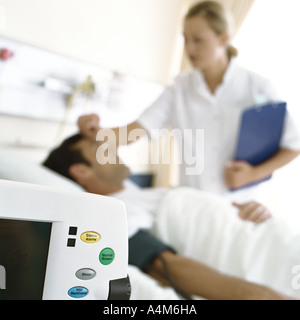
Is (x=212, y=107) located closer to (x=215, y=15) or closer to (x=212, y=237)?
(x=215, y=15)

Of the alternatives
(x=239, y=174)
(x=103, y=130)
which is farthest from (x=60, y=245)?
(x=239, y=174)

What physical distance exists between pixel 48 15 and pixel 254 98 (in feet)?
1.02

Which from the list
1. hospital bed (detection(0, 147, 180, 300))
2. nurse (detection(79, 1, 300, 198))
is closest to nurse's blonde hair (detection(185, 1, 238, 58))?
nurse (detection(79, 1, 300, 198))

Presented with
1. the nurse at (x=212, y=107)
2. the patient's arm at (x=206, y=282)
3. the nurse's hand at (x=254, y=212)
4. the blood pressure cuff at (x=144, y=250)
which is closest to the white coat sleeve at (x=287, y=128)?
the nurse at (x=212, y=107)

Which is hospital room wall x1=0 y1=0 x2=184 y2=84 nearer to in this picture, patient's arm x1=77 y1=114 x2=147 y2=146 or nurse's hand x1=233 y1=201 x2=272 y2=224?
patient's arm x1=77 y1=114 x2=147 y2=146

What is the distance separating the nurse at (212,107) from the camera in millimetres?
405

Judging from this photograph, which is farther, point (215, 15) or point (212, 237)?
point (212, 237)

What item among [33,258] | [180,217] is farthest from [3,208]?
[180,217]

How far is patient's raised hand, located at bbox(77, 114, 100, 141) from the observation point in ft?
1.46

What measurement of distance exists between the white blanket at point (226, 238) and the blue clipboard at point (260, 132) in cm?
11

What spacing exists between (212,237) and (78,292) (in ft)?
1.45

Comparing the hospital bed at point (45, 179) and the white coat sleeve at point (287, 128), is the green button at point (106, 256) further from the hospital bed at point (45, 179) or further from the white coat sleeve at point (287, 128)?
the white coat sleeve at point (287, 128)

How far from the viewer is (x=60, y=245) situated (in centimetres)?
23

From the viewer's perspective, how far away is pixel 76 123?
0.50 m
